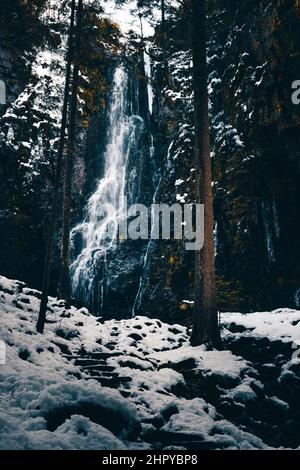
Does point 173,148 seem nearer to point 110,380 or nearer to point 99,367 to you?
point 99,367

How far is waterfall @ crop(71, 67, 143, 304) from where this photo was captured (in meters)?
18.8

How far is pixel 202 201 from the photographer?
927 cm

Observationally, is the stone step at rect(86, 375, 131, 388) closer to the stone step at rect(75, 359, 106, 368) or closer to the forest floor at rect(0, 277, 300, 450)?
the forest floor at rect(0, 277, 300, 450)

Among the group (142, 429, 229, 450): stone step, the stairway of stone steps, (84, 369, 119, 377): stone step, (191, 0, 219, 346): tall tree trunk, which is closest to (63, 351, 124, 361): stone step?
the stairway of stone steps

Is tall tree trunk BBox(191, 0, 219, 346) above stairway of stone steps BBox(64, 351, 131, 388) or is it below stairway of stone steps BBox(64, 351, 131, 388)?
above

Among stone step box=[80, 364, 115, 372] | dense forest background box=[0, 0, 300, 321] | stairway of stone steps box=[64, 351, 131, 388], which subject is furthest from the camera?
dense forest background box=[0, 0, 300, 321]

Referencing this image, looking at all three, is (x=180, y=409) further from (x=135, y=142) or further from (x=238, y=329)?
(x=135, y=142)

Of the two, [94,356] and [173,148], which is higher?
[173,148]

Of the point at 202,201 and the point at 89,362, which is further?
the point at 202,201

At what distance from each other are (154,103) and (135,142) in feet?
7.63

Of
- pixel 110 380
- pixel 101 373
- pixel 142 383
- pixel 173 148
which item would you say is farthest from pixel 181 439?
pixel 173 148

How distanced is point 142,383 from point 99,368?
104 centimetres

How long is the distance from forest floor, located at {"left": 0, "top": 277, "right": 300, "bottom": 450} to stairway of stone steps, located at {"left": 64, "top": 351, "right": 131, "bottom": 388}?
0.08 ft

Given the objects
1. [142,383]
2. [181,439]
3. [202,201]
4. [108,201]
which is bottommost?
[181,439]
